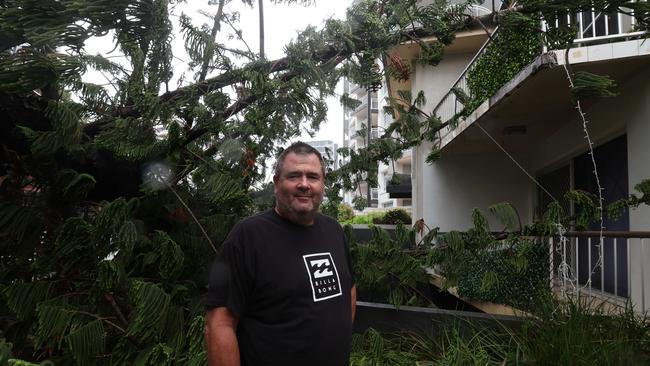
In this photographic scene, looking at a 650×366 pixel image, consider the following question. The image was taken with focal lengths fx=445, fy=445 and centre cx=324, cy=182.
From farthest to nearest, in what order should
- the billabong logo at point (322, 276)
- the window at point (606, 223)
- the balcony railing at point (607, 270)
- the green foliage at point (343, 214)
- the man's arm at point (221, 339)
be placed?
1. the green foliage at point (343, 214)
2. the window at point (606, 223)
3. the balcony railing at point (607, 270)
4. the billabong logo at point (322, 276)
5. the man's arm at point (221, 339)

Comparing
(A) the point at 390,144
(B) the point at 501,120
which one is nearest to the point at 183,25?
(A) the point at 390,144

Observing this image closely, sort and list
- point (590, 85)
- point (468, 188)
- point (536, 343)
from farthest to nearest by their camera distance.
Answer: point (468, 188) → point (536, 343) → point (590, 85)

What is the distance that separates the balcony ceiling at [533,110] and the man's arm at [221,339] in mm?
4435

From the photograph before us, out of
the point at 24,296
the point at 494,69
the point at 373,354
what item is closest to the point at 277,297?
the point at 24,296

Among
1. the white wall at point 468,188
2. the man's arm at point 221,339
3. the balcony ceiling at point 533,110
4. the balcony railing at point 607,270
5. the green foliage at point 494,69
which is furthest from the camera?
the white wall at point 468,188

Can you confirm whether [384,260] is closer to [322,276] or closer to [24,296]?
[322,276]

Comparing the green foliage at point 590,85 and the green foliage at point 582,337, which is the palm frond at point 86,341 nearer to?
the green foliage at point 582,337

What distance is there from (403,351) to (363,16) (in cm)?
264

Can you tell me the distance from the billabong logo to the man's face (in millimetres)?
155

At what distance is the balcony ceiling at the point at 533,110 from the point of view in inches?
187

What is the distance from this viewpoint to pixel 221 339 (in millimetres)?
1529

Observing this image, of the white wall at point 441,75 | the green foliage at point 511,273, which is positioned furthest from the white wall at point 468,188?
the green foliage at point 511,273

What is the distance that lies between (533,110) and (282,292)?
5982 mm

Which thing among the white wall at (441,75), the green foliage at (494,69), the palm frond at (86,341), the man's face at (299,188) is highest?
the white wall at (441,75)
